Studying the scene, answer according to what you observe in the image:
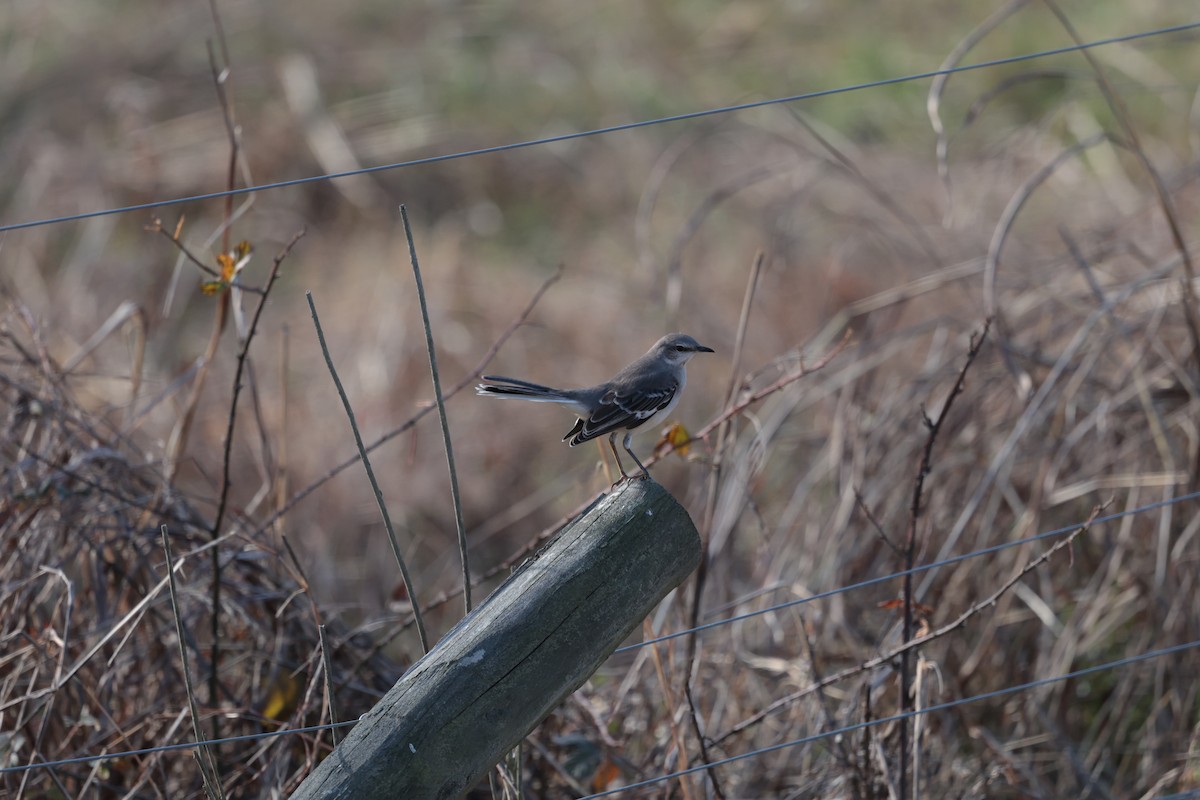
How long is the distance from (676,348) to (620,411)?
0.60m

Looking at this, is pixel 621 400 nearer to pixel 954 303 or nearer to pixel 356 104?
pixel 954 303

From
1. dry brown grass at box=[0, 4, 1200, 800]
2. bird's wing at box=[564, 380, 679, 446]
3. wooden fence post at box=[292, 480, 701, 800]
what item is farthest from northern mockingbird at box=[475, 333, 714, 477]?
wooden fence post at box=[292, 480, 701, 800]

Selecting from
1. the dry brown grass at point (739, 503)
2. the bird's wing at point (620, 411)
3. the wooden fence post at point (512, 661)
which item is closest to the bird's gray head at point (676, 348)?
the dry brown grass at point (739, 503)

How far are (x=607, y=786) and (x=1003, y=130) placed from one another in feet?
25.6

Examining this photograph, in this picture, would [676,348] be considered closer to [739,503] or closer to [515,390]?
[515,390]

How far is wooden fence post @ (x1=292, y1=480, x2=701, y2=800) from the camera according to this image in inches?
73.9

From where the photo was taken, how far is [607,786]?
3244mm

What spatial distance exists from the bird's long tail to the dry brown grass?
11.6 inches

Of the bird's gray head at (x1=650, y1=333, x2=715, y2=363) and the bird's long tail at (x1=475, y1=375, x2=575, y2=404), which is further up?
the bird's long tail at (x1=475, y1=375, x2=575, y2=404)

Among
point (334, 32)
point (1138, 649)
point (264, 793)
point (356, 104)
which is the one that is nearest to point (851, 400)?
point (1138, 649)

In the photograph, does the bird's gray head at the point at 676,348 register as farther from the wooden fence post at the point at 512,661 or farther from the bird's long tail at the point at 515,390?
the wooden fence post at the point at 512,661

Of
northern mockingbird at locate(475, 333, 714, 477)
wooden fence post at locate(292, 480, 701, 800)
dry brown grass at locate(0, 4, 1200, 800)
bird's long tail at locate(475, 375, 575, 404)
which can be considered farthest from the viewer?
dry brown grass at locate(0, 4, 1200, 800)

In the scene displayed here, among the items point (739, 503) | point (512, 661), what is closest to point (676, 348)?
point (739, 503)

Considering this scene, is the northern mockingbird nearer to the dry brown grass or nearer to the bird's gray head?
the bird's gray head
